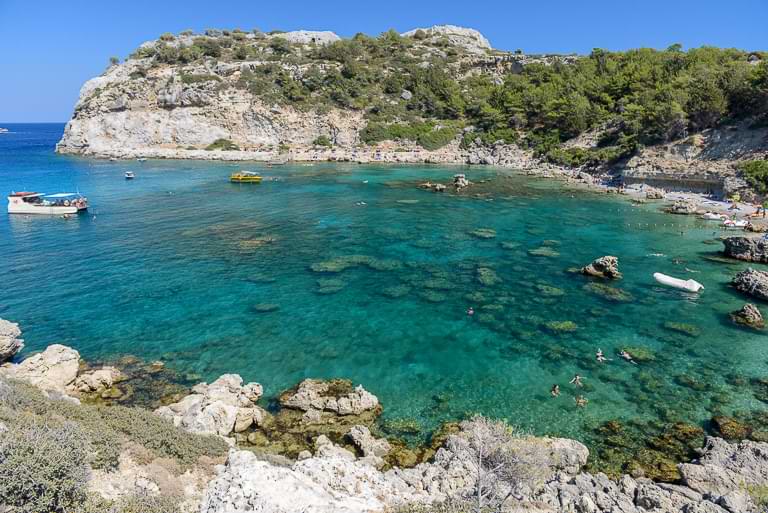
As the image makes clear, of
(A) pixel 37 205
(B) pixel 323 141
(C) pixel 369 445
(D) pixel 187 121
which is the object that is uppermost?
(D) pixel 187 121

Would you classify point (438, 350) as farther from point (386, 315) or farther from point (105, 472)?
point (105, 472)

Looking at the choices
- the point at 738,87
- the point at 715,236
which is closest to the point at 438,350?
the point at 715,236

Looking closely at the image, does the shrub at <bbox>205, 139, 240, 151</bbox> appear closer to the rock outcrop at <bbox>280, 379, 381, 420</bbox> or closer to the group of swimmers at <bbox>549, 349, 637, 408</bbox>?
the rock outcrop at <bbox>280, 379, 381, 420</bbox>

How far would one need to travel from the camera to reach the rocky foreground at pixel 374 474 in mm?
10305

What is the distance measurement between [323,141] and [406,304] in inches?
3789

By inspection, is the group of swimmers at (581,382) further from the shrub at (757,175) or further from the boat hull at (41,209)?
the boat hull at (41,209)

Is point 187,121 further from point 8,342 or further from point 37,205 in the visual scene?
point 8,342

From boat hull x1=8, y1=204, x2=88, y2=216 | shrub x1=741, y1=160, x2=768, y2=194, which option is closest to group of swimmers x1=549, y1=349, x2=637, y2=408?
shrub x1=741, y1=160, x2=768, y2=194

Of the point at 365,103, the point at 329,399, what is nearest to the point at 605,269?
the point at 329,399

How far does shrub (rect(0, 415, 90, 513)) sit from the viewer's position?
813cm

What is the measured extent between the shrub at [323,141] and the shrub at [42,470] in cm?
11155

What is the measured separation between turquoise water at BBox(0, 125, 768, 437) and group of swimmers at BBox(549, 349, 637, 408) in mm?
324

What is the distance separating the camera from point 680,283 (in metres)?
30.2

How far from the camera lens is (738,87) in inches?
2504
